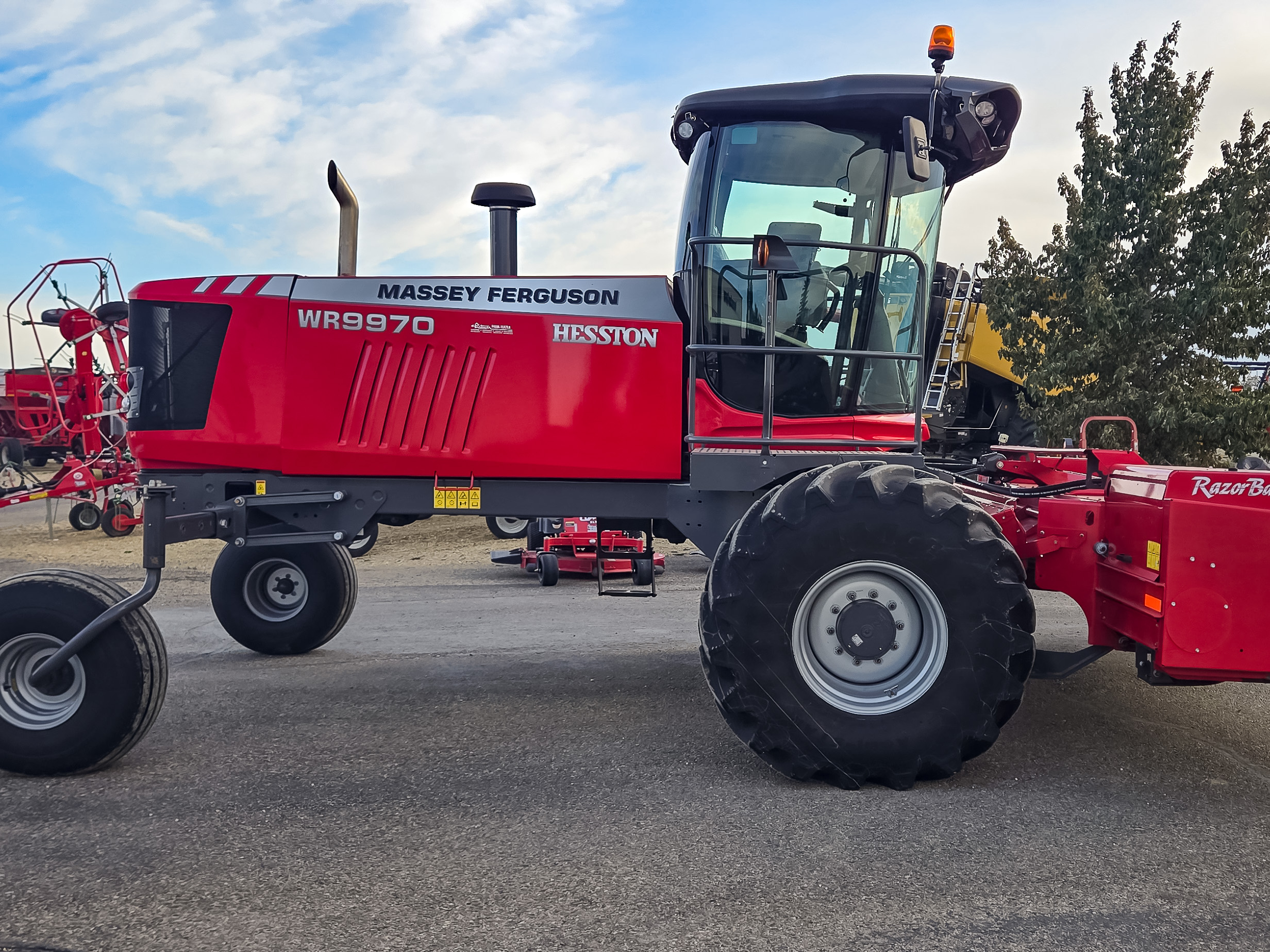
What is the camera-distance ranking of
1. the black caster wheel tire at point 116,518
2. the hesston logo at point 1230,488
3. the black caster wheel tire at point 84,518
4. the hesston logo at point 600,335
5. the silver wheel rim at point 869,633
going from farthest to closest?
the black caster wheel tire at point 84,518
the black caster wheel tire at point 116,518
the hesston logo at point 600,335
the silver wheel rim at point 869,633
the hesston logo at point 1230,488

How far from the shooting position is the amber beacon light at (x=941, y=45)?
400cm

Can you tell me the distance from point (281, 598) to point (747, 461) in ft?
11.3

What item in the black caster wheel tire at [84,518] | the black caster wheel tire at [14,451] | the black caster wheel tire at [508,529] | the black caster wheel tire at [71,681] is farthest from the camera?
the black caster wheel tire at [14,451]

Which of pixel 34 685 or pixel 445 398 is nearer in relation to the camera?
pixel 34 685

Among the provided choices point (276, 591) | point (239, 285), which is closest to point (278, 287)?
point (239, 285)

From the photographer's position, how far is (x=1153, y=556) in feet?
11.9

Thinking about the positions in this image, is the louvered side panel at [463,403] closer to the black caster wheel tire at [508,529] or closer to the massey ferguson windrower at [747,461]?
the massey ferguson windrower at [747,461]

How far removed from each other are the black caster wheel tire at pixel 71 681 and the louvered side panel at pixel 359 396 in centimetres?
121

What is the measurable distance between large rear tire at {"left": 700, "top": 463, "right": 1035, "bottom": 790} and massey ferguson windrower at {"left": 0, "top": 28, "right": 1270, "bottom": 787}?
0.03 ft

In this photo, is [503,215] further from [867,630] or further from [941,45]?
[867,630]

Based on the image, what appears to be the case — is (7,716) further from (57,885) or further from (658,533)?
(658,533)

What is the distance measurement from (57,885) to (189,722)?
175 cm

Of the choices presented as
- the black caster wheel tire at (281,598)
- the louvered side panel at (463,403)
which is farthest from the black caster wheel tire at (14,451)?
the louvered side panel at (463,403)

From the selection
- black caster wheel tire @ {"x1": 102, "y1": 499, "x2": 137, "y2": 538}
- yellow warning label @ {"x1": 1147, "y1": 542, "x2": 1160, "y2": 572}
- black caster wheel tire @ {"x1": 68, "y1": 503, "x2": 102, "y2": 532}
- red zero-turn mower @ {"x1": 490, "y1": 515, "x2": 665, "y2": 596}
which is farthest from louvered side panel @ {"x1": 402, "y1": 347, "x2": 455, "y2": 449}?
black caster wheel tire @ {"x1": 68, "y1": 503, "x2": 102, "y2": 532}
